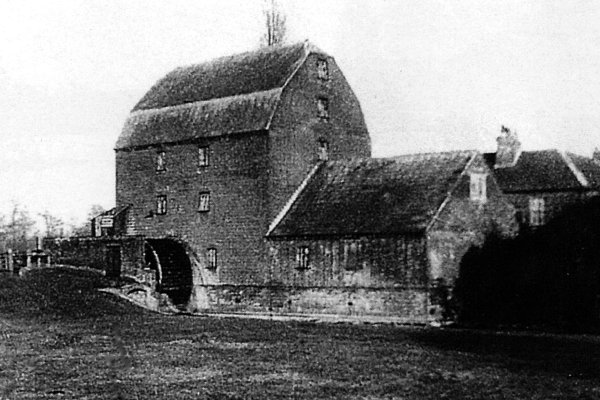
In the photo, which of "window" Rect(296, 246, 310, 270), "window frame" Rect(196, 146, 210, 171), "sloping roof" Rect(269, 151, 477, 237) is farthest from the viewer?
"window frame" Rect(196, 146, 210, 171)

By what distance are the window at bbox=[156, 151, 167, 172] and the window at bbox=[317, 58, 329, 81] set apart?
9442 mm

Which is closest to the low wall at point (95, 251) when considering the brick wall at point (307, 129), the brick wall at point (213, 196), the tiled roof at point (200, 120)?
the brick wall at point (213, 196)

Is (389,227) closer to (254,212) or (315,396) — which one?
(254,212)

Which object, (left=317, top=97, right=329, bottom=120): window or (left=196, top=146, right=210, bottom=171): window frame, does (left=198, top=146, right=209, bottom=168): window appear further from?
(left=317, top=97, right=329, bottom=120): window

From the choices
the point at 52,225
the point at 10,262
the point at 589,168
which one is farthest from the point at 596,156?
the point at 52,225

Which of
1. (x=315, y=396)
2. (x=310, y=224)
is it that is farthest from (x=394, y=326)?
(x=315, y=396)

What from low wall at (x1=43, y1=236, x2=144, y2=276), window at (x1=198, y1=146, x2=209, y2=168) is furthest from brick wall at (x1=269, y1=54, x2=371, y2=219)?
low wall at (x1=43, y1=236, x2=144, y2=276)

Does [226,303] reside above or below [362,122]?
below

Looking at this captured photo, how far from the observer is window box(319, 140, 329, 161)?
46094 mm

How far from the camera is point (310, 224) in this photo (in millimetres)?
41562

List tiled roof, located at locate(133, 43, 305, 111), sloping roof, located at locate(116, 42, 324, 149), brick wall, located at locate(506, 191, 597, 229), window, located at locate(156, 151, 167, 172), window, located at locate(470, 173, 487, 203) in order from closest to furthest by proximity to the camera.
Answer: window, located at locate(470, 173, 487, 203) < sloping roof, located at locate(116, 42, 324, 149) < tiled roof, located at locate(133, 43, 305, 111) < window, located at locate(156, 151, 167, 172) < brick wall, located at locate(506, 191, 597, 229)

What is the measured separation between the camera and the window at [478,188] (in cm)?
3988

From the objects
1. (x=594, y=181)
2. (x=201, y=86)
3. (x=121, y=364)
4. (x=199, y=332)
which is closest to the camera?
(x=121, y=364)

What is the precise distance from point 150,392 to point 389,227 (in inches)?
890
